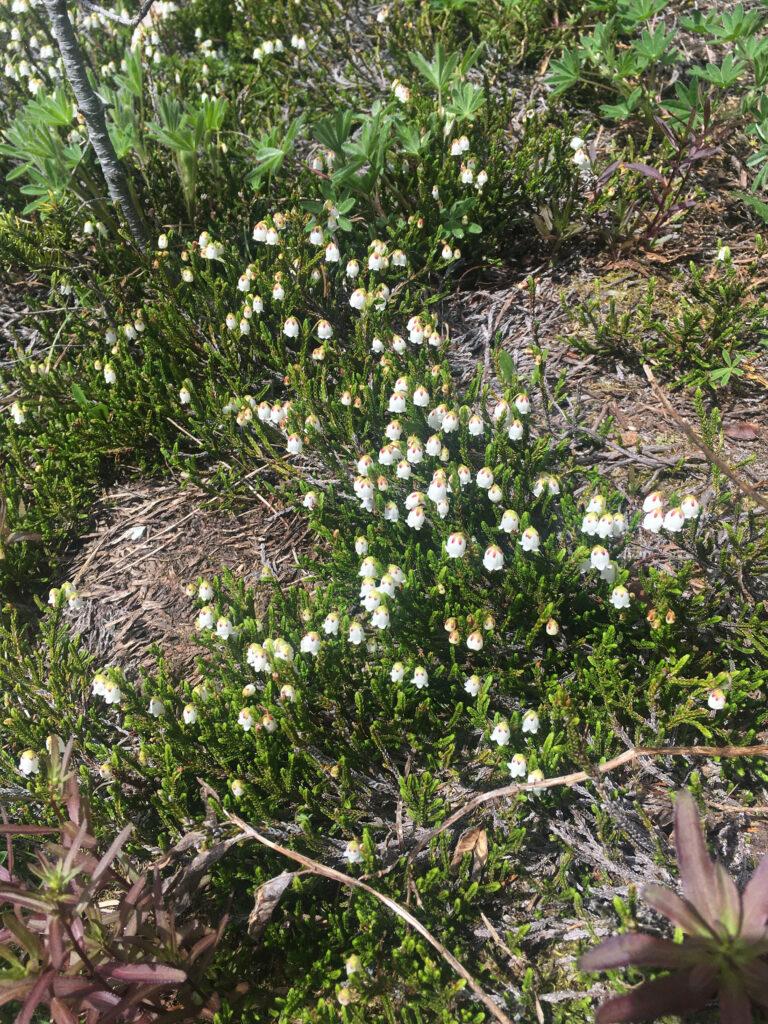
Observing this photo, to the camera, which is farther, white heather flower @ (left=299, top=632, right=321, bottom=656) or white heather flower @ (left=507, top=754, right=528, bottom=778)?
white heather flower @ (left=299, top=632, right=321, bottom=656)

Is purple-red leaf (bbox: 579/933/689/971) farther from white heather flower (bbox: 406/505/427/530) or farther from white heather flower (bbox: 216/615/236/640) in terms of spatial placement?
white heather flower (bbox: 216/615/236/640)

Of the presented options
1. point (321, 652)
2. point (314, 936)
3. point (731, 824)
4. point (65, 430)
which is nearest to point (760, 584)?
point (731, 824)

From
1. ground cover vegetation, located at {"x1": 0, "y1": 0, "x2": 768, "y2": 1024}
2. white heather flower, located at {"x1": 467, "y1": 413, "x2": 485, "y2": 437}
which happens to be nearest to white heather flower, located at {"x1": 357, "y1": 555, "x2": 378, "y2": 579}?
ground cover vegetation, located at {"x1": 0, "y1": 0, "x2": 768, "y2": 1024}

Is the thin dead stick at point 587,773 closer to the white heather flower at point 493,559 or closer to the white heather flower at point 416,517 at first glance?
the white heather flower at point 493,559

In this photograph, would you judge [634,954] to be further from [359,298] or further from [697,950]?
[359,298]

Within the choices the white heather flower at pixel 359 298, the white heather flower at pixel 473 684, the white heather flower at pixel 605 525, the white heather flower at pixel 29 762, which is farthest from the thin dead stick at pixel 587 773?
the white heather flower at pixel 359 298

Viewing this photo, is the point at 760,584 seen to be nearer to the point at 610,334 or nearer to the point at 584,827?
the point at 584,827
